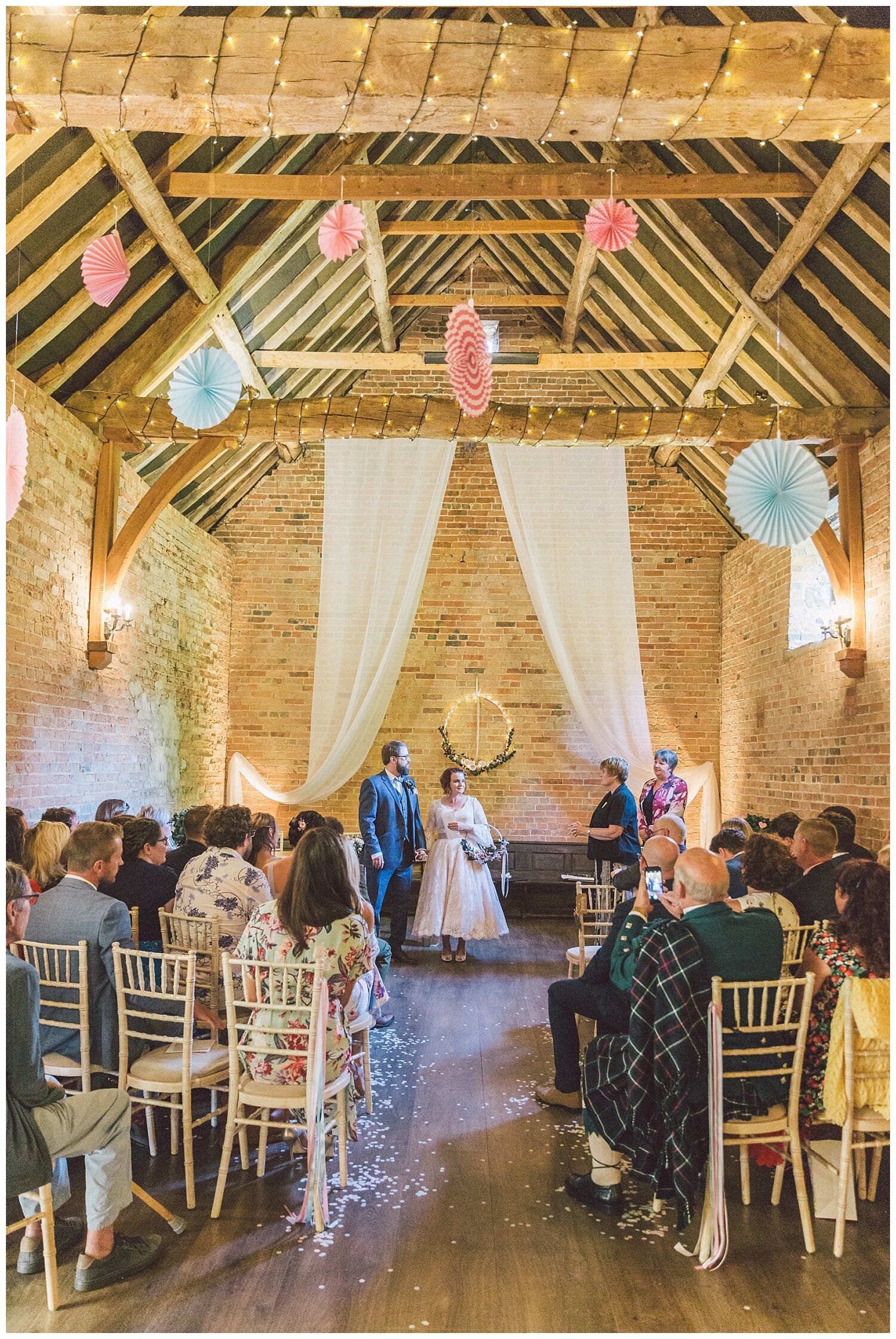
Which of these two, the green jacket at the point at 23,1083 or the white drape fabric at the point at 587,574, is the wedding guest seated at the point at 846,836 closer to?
the white drape fabric at the point at 587,574

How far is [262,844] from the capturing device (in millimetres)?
4406

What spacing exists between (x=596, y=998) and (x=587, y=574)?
3.97m

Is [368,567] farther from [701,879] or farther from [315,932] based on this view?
[701,879]

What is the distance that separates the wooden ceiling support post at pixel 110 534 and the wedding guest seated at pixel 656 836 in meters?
3.56

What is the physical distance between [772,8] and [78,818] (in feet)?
18.3

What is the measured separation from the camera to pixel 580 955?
479 centimetres

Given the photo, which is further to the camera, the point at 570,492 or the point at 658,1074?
the point at 570,492

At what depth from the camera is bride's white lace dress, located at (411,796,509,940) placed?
6.82 meters

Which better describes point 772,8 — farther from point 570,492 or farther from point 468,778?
point 468,778

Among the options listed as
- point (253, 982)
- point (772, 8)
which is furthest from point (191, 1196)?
point (772, 8)

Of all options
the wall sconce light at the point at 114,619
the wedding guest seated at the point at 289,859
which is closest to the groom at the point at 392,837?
the wedding guest seated at the point at 289,859

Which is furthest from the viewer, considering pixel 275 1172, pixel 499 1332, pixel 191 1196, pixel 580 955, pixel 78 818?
pixel 78 818

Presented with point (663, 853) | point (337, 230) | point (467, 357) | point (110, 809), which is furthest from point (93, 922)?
point (467, 357)

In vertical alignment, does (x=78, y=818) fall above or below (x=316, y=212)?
below
